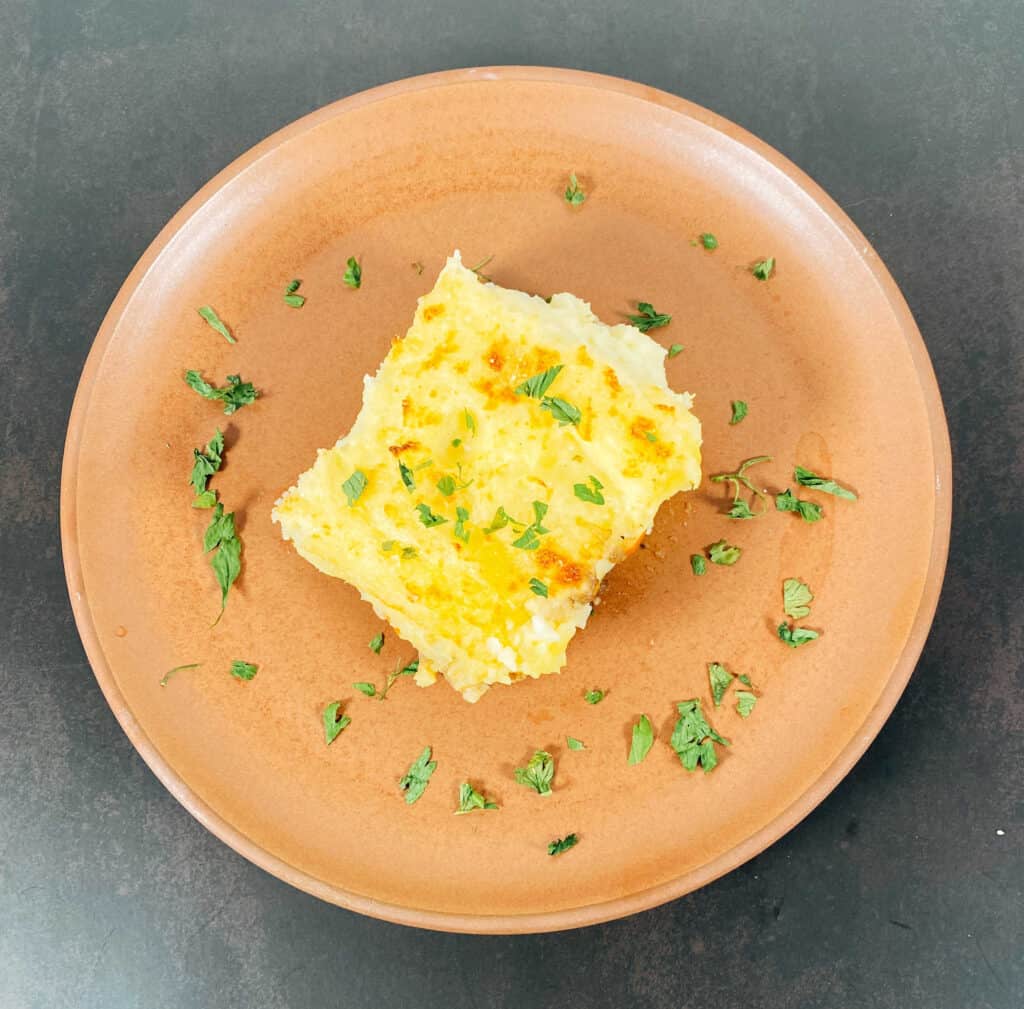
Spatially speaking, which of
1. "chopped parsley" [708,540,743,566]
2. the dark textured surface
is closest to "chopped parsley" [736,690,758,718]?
"chopped parsley" [708,540,743,566]

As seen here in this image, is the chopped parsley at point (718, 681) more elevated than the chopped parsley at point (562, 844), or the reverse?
the chopped parsley at point (718, 681)

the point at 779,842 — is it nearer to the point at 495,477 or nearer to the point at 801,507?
the point at 801,507

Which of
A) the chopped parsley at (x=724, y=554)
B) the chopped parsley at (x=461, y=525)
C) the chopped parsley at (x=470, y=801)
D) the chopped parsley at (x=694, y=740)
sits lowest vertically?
the chopped parsley at (x=470, y=801)

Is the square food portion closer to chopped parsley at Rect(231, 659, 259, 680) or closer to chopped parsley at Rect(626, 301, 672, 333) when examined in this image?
chopped parsley at Rect(626, 301, 672, 333)

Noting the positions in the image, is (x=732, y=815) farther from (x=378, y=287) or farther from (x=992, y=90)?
(x=992, y=90)

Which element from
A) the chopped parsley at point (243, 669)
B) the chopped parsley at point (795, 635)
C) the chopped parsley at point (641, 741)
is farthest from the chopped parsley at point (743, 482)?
the chopped parsley at point (243, 669)

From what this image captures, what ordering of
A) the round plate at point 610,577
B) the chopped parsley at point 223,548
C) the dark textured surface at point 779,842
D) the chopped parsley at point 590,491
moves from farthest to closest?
1. the dark textured surface at point 779,842
2. the chopped parsley at point 223,548
3. the round plate at point 610,577
4. the chopped parsley at point 590,491

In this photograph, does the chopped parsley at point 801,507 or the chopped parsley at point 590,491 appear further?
the chopped parsley at point 801,507

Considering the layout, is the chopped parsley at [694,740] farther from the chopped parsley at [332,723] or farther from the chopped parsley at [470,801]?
the chopped parsley at [332,723]
